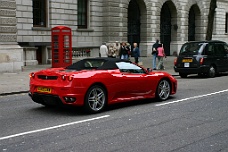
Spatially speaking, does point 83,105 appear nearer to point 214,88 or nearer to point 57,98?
point 57,98

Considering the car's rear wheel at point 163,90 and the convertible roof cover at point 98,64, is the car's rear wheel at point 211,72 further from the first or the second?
the convertible roof cover at point 98,64

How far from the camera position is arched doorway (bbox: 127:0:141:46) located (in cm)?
3119

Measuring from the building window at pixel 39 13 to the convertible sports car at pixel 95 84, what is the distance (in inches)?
571

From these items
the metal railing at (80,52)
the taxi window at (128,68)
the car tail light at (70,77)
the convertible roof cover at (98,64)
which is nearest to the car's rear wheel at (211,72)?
the taxi window at (128,68)

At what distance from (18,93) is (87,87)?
4.85 meters

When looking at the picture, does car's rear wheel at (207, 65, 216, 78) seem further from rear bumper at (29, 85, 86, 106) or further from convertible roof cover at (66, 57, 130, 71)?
rear bumper at (29, 85, 86, 106)

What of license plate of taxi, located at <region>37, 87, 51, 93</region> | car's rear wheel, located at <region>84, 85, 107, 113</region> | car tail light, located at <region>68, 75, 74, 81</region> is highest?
car tail light, located at <region>68, 75, 74, 81</region>

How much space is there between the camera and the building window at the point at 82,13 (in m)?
26.3

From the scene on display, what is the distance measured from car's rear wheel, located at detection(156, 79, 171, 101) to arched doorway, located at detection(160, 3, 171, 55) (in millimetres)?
24591

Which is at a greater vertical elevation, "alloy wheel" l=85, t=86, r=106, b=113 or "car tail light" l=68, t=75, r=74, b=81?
"car tail light" l=68, t=75, r=74, b=81

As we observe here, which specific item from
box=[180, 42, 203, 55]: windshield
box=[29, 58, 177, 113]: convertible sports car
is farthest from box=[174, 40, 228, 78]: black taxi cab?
box=[29, 58, 177, 113]: convertible sports car

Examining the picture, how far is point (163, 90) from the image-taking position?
10.4 metres

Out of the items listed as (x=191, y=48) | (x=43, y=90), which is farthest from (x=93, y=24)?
(x=43, y=90)

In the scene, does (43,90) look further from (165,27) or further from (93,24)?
(165,27)
